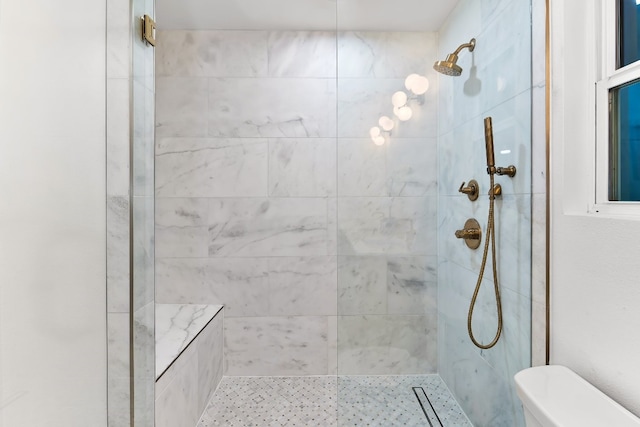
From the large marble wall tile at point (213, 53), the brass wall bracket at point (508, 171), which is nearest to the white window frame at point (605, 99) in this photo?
the brass wall bracket at point (508, 171)

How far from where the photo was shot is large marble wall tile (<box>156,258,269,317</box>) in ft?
7.68

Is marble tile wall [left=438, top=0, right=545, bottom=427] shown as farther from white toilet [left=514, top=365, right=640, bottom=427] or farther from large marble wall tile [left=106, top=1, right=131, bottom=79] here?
large marble wall tile [left=106, top=1, right=131, bottom=79]

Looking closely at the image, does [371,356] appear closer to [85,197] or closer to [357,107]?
[357,107]

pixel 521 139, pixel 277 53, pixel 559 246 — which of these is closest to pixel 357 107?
pixel 521 139

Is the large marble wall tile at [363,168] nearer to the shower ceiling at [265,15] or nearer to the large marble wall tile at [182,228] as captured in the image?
the shower ceiling at [265,15]

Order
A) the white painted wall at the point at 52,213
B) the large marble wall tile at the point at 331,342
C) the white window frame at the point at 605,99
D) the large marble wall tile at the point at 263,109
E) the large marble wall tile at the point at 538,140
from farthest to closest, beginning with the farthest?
the large marble wall tile at the point at 263,109, the large marble wall tile at the point at 331,342, the large marble wall tile at the point at 538,140, the white window frame at the point at 605,99, the white painted wall at the point at 52,213

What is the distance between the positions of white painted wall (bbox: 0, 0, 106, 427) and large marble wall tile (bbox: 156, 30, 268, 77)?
4.59ft

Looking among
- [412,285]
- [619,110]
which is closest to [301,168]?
[412,285]

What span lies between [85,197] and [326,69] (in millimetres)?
1669

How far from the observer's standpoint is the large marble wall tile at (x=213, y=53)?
2.30 meters

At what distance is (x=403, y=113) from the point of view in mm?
1405

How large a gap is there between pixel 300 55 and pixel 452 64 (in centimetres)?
116

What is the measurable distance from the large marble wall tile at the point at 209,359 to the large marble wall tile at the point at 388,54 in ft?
4.85

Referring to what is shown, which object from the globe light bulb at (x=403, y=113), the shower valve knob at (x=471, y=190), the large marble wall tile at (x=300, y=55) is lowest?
the shower valve knob at (x=471, y=190)
